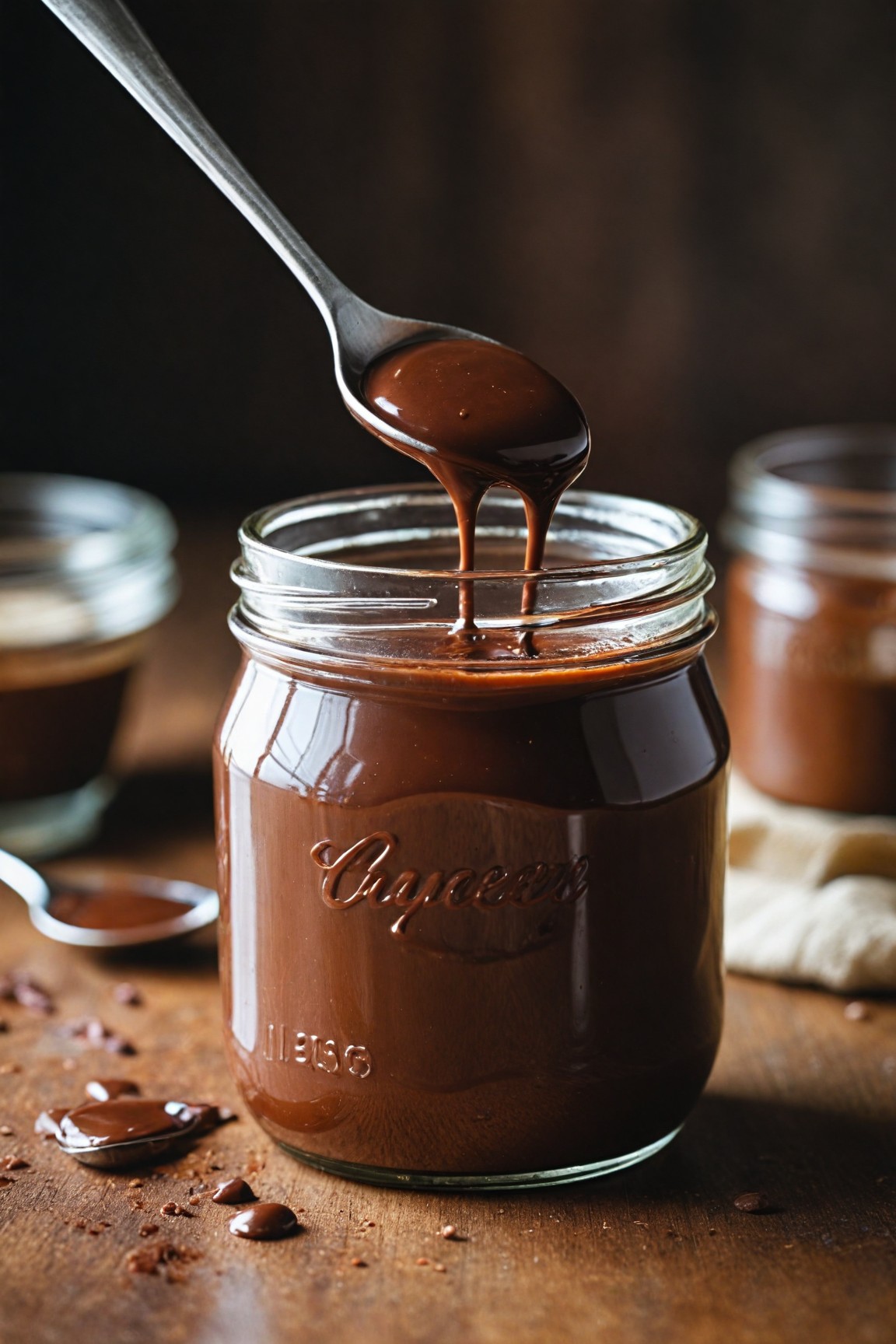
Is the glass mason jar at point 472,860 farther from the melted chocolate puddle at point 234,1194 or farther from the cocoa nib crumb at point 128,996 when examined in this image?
the cocoa nib crumb at point 128,996

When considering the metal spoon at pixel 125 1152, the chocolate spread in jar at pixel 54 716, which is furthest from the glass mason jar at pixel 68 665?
the metal spoon at pixel 125 1152

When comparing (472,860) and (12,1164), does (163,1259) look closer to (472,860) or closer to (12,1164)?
(12,1164)

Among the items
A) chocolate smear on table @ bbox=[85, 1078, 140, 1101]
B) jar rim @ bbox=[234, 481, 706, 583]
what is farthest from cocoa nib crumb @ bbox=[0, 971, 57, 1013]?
jar rim @ bbox=[234, 481, 706, 583]

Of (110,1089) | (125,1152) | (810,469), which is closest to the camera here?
(125,1152)

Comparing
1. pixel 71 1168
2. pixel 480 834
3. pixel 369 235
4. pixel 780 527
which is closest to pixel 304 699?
pixel 480 834

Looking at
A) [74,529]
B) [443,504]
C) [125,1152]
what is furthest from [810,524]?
[125,1152]

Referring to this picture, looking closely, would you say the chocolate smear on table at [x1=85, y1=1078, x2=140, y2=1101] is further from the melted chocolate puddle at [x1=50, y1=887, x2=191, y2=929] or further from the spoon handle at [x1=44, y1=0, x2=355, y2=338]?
the spoon handle at [x1=44, y1=0, x2=355, y2=338]
